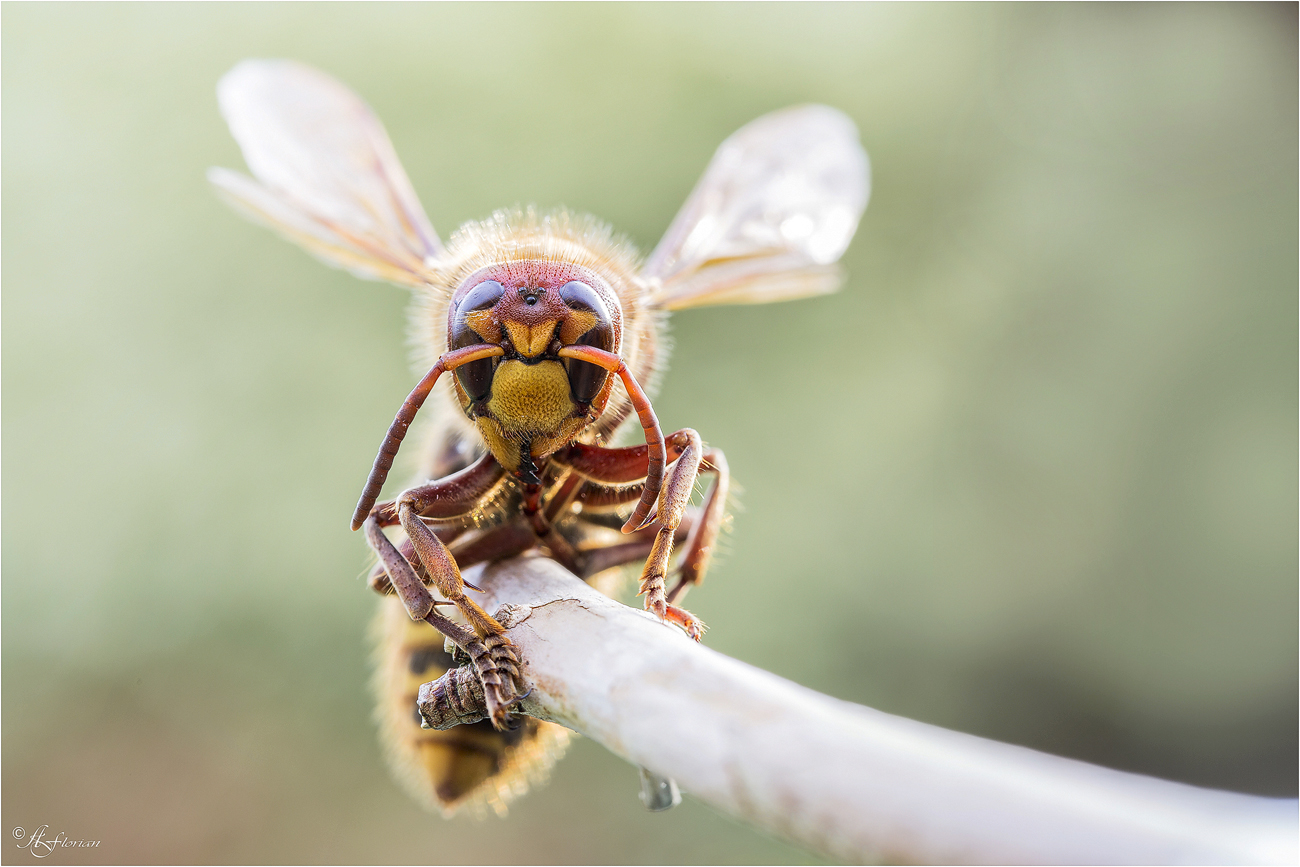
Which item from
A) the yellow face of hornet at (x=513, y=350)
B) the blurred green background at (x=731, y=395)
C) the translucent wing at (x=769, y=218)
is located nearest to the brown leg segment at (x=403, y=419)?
the yellow face of hornet at (x=513, y=350)

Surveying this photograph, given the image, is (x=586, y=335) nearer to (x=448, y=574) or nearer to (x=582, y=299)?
(x=582, y=299)

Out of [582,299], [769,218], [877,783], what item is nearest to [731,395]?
[769,218]

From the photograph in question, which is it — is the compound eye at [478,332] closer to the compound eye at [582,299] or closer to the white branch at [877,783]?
the compound eye at [582,299]

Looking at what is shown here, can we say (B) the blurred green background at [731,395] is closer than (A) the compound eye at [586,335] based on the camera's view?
No

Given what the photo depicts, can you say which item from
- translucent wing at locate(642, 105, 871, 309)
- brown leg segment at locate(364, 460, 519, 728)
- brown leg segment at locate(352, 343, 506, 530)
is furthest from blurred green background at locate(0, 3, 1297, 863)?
brown leg segment at locate(352, 343, 506, 530)

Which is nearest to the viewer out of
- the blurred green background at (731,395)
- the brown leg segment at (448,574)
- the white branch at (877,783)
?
the white branch at (877,783)

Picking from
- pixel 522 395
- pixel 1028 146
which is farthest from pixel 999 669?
pixel 522 395

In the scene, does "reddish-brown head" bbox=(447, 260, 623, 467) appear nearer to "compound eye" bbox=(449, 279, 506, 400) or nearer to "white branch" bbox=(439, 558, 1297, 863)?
"compound eye" bbox=(449, 279, 506, 400)
